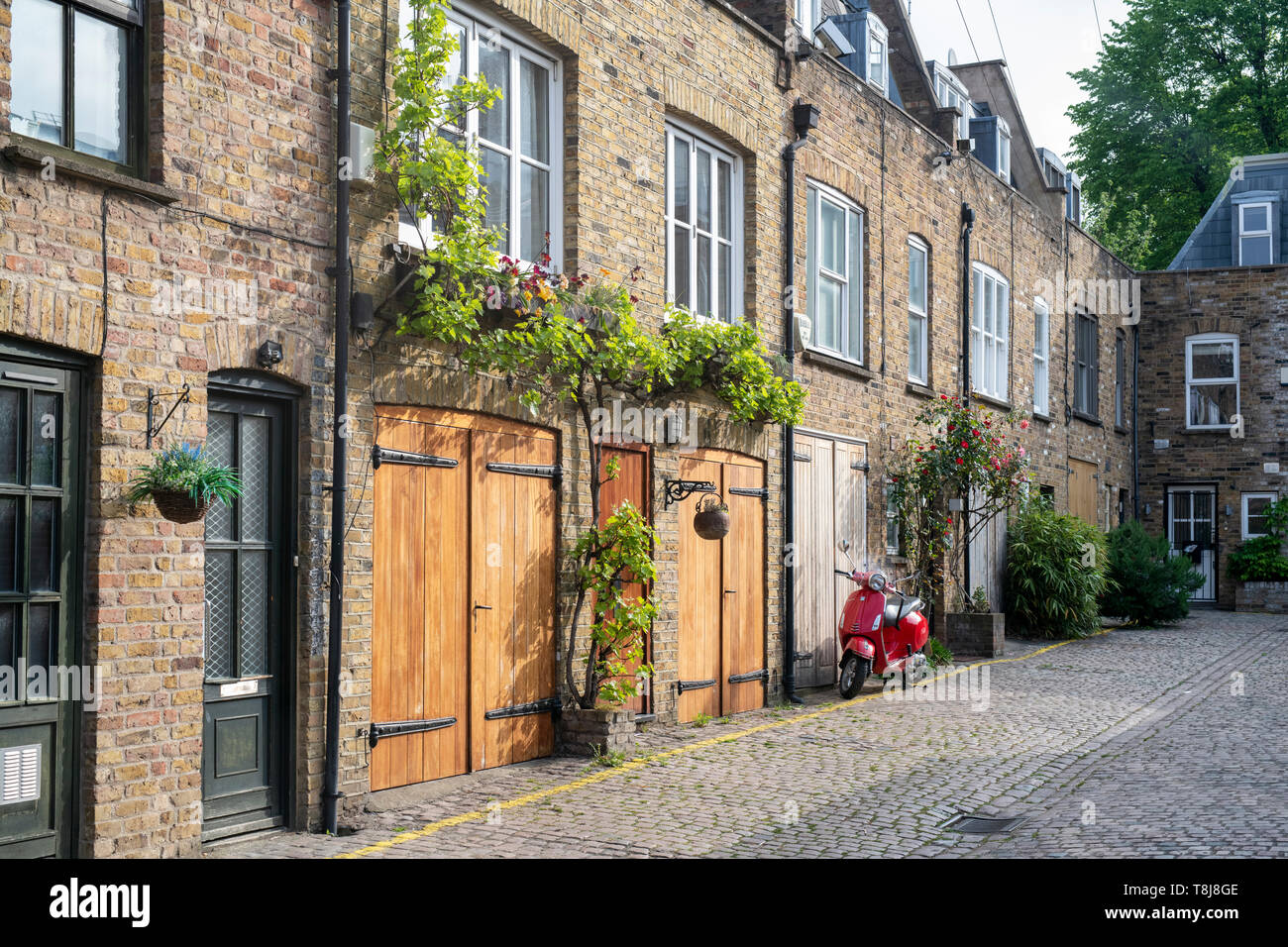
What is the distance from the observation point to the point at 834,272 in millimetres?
14117

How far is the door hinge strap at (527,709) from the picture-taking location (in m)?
8.80

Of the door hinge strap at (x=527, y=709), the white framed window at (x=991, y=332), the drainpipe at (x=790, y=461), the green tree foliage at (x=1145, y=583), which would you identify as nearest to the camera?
the door hinge strap at (x=527, y=709)

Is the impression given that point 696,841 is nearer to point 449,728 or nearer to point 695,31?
point 449,728

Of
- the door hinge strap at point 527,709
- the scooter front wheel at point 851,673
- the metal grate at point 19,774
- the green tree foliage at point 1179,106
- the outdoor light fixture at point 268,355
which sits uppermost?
the green tree foliage at point 1179,106

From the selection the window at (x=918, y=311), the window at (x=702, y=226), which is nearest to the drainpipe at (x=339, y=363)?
the window at (x=702, y=226)

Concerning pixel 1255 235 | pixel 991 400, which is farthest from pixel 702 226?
pixel 1255 235

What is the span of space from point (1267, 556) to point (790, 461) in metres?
17.2

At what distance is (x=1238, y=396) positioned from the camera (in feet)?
89.8

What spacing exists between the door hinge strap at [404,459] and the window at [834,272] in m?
6.18

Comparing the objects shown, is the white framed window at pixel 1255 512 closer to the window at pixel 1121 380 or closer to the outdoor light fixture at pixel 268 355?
the window at pixel 1121 380

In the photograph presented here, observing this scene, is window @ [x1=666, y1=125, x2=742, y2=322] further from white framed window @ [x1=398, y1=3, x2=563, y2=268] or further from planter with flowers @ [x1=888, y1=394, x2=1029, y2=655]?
planter with flowers @ [x1=888, y1=394, x2=1029, y2=655]

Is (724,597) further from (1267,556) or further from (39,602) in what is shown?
(1267,556)

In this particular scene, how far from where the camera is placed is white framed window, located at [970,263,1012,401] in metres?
18.5
